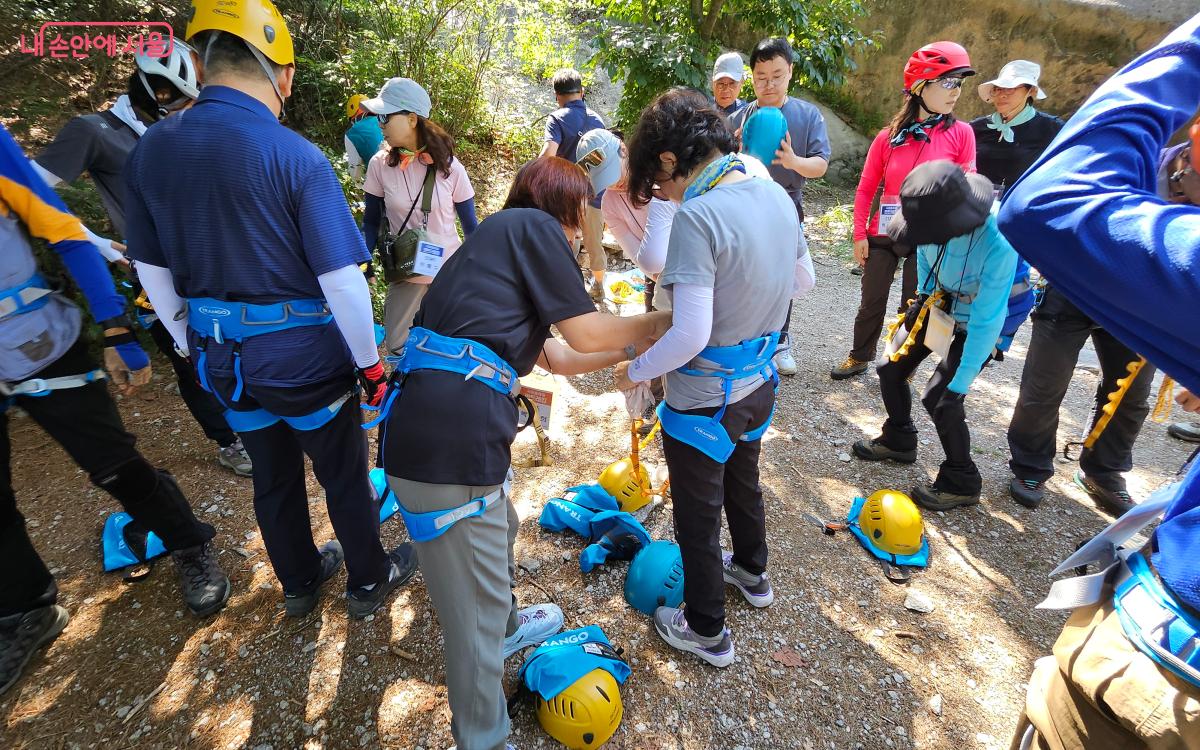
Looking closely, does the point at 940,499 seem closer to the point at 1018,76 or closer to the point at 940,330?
the point at 940,330

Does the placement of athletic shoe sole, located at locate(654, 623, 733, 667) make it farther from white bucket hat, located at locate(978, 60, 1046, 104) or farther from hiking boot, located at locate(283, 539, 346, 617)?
white bucket hat, located at locate(978, 60, 1046, 104)

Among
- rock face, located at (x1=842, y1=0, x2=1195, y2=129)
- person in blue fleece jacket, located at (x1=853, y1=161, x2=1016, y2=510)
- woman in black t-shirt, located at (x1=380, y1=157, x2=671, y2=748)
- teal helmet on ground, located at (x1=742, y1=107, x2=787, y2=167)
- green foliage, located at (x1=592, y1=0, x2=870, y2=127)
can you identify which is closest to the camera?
woman in black t-shirt, located at (x1=380, y1=157, x2=671, y2=748)

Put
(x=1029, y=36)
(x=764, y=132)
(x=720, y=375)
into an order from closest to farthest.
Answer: (x=720, y=375), (x=764, y=132), (x=1029, y=36)

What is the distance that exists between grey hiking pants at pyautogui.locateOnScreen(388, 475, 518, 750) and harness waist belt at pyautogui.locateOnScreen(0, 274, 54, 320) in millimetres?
1752

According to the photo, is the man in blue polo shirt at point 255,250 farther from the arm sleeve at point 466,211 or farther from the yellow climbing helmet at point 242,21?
the arm sleeve at point 466,211

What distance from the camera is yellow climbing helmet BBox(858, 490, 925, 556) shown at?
3062mm

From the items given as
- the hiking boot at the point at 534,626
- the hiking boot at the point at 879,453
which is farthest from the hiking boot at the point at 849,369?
the hiking boot at the point at 534,626

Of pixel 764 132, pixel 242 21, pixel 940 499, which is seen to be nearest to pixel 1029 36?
pixel 764 132

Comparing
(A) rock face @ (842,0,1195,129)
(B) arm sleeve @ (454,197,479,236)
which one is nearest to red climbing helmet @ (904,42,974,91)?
(B) arm sleeve @ (454,197,479,236)

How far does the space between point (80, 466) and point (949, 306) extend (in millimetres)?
4455

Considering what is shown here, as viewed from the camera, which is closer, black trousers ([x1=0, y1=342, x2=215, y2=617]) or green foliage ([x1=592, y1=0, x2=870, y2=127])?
black trousers ([x1=0, y1=342, x2=215, y2=617])

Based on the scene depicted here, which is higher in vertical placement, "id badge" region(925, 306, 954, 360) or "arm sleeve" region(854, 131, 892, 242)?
"arm sleeve" region(854, 131, 892, 242)

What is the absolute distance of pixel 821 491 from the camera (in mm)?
3707

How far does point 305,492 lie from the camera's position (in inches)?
99.2
